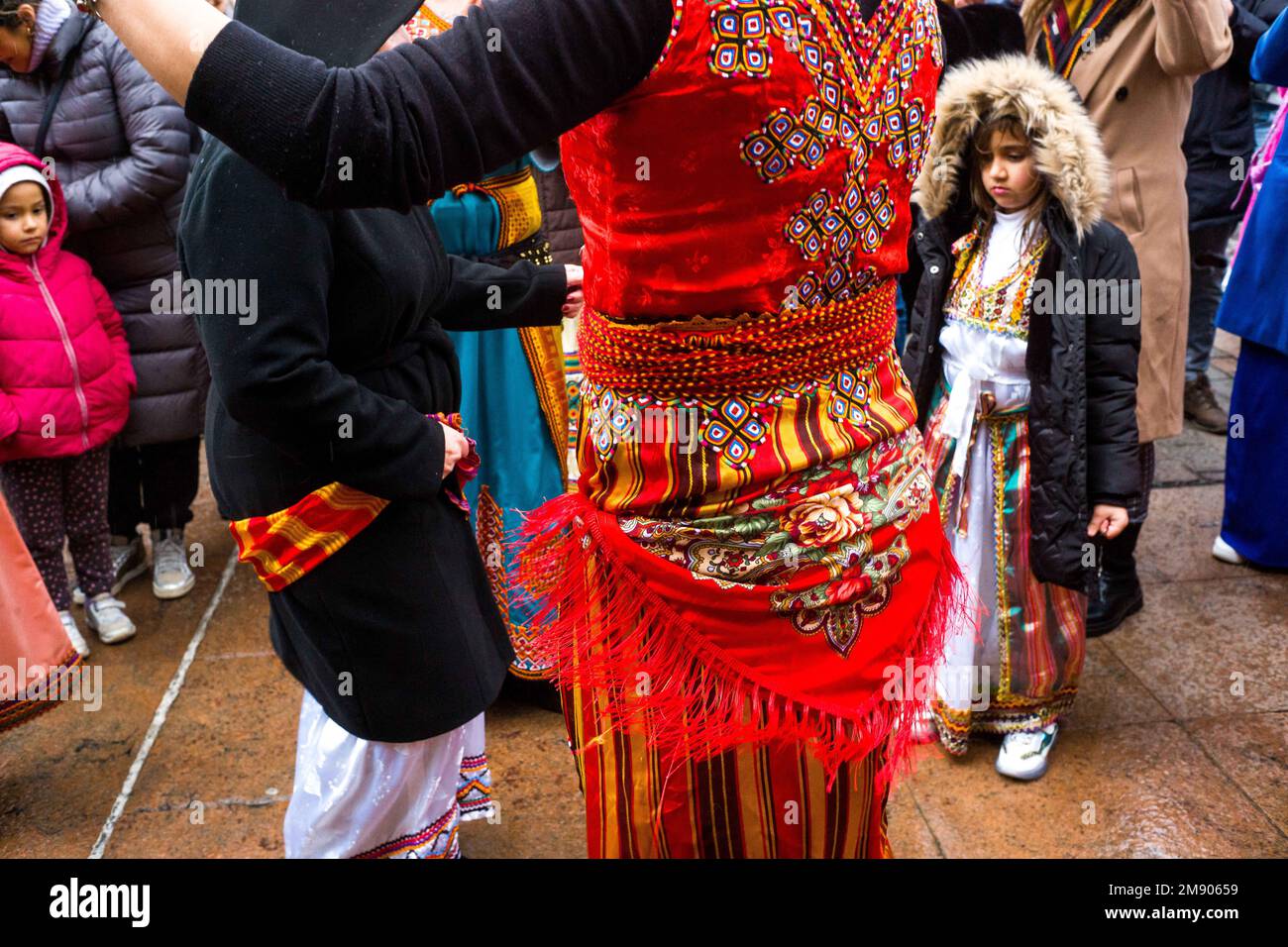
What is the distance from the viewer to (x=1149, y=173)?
3553 millimetres

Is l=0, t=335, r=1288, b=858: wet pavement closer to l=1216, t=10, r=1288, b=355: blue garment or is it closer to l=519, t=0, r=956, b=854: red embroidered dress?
l=1216, t=10, r=1288, b=355: blue garment

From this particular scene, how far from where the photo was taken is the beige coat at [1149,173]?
11.6ft

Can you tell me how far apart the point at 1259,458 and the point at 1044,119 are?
1.86 metres

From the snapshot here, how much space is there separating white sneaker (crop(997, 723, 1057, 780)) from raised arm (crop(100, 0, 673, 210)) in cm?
240

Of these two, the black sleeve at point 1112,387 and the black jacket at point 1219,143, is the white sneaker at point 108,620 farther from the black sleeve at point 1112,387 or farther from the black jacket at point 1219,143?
the black jacket at point 1219,143

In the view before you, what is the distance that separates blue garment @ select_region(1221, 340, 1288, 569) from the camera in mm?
3977

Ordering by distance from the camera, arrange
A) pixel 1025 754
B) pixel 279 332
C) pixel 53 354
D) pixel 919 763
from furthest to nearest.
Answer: pixel 53 354 < pixel 919 763 < pixel 1025 754 < pixel 279 332

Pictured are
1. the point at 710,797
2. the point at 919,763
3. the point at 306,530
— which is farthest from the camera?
the point at 919,763

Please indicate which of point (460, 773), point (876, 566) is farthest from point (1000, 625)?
point (876, 566)

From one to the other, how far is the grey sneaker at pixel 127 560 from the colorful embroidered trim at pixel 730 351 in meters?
3.38

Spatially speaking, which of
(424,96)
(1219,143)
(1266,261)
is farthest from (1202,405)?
(424,96)

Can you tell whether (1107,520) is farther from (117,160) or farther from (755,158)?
(117,160)
